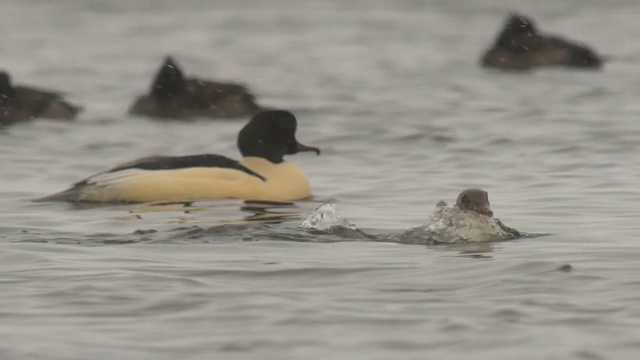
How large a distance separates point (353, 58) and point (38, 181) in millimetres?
17672

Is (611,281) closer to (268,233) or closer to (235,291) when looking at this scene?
(235,291)

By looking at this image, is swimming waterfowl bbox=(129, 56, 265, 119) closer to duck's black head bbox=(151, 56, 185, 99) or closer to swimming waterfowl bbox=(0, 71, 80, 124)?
duck's black head bbox=(151, 56, 185, 99)

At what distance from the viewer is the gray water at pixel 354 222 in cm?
996

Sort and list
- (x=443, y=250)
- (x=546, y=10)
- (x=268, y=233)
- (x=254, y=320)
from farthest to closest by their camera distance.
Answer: (x=546, y=10)
(x=268, y=233)
(x=443, y=250)
(x=254, y=320)

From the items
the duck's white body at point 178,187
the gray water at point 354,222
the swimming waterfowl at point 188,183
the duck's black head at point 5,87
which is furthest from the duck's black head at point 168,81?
the duck's white body at point 178,187

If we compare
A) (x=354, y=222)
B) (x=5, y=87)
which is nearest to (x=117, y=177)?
(x=354, y=222)

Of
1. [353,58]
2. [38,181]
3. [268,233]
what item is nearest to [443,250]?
[268,233]

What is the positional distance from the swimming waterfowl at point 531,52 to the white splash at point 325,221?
1806 cm

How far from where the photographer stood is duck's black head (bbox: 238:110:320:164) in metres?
18.0

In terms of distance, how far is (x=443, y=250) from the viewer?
12961 millimetres

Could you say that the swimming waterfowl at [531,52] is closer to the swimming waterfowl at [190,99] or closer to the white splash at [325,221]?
the swimming waterfowl at [190,99]

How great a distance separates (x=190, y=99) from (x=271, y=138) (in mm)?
7887

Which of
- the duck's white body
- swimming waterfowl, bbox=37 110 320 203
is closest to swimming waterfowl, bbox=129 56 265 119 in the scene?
swimming waterfowl, bbox=37 110 320 203

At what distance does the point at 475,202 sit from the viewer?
13.6m
